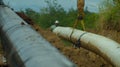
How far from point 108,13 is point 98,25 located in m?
1.33

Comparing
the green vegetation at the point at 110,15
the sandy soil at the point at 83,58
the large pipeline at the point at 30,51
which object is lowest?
the green vegetation at the point at 110,15

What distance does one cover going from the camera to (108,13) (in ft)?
51.7

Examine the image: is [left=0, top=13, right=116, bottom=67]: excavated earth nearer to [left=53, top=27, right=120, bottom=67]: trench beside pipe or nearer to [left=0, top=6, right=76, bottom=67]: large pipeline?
[left=53, top=27, right=120, bottom=67]: trench beside pipe

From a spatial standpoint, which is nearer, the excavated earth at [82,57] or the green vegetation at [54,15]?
the excavated earth at [82,57]

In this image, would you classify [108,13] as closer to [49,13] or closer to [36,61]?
[36,61]

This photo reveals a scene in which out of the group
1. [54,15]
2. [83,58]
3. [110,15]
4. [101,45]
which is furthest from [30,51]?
[54,15]

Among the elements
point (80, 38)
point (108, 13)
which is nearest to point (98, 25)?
point (108, 13)

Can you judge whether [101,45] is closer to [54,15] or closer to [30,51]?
[30,51]

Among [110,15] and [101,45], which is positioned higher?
[101,45]

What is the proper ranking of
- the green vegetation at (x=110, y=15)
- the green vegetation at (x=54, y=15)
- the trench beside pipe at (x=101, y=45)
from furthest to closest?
the green vegetation at (x=54, y=15) → the green vegetation at (x=110, y=15) → the trench beside pipe at (x=101, y=45)

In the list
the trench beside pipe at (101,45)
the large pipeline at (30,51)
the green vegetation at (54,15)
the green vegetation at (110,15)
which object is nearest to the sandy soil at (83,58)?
the trench beside pipe at (101,45)

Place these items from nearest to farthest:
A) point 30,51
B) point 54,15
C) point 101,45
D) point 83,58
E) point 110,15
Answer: point 30,51 → point 101,45 → point 83,58 → point 110,15 → point 54,15

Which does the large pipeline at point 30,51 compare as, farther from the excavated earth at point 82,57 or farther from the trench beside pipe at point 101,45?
the excavated earth at point 82,57

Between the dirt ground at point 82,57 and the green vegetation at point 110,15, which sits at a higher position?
the dirt ground at point 82,57
